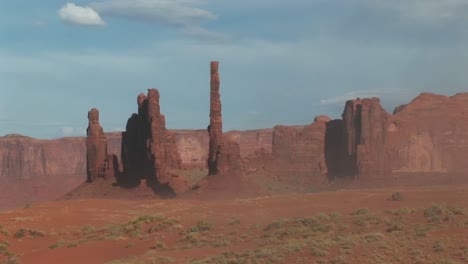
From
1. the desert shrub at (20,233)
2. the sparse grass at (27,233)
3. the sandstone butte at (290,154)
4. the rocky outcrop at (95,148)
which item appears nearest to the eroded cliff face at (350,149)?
the sandstone butte at (290,154)

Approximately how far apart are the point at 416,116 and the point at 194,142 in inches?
1979

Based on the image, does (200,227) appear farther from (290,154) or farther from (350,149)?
(290,154)

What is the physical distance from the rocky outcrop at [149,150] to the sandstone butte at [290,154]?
0.10 meters

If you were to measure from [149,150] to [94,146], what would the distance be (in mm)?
9531

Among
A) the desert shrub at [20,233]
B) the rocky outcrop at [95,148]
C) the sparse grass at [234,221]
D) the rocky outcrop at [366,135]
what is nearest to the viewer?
the sparse grass at [234,221]

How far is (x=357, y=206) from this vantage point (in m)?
33.9

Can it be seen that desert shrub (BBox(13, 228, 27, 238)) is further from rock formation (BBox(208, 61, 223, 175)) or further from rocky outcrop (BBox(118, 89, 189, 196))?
rock formation (BBox(208, 61, 223, 175))

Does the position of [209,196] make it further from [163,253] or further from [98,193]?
[163,253]

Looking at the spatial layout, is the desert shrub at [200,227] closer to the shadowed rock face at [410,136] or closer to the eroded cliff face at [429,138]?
the shadowed rock face at [410,136]

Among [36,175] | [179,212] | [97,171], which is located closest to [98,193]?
[97,171]

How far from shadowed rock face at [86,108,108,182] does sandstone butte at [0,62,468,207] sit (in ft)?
0.37

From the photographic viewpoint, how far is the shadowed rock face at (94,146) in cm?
6569

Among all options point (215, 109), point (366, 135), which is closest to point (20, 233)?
point (215, 109)

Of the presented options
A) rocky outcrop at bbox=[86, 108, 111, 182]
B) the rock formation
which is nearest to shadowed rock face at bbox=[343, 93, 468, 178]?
the rock formation
